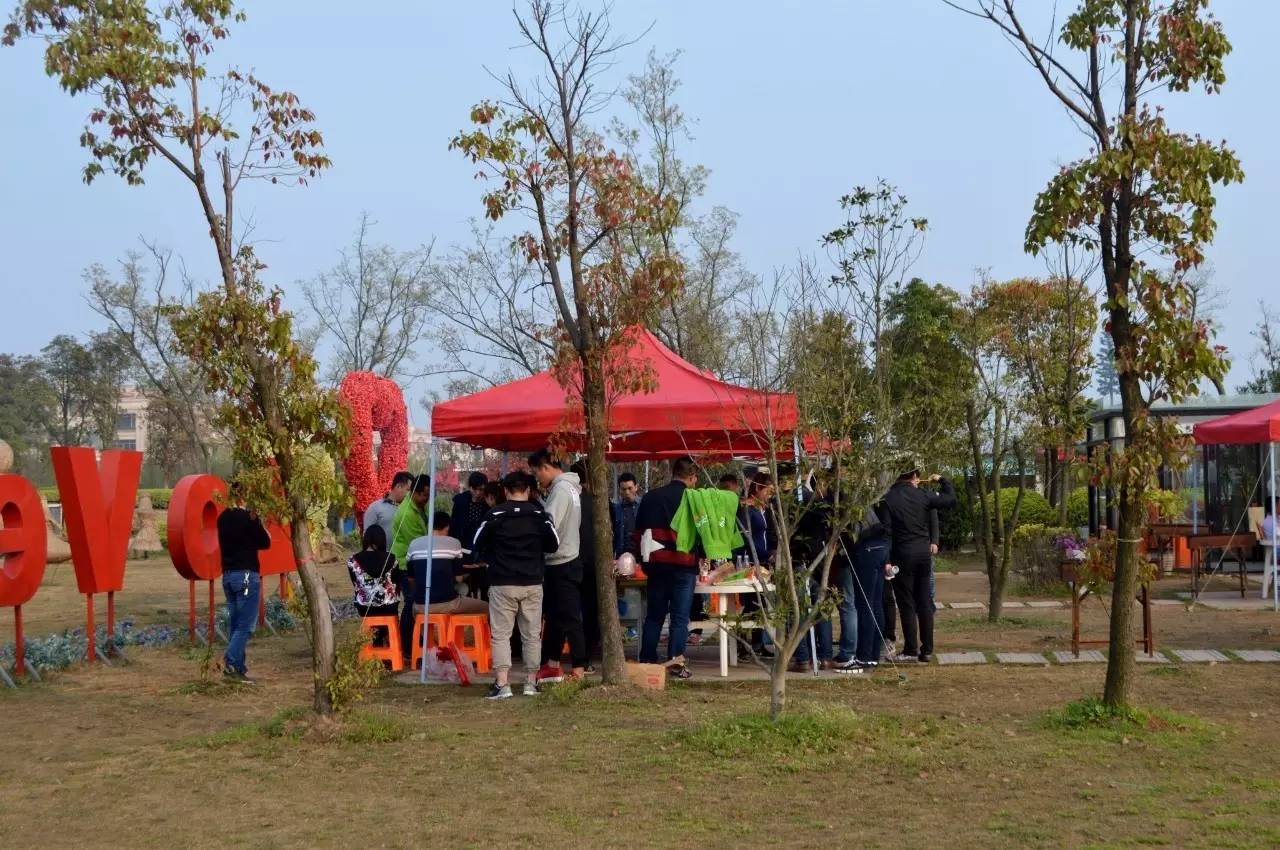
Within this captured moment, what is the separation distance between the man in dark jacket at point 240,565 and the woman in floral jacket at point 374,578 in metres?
0.99

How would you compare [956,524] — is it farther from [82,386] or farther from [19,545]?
[82,386]

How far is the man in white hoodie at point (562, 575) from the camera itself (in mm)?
10430

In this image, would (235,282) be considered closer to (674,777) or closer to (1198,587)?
(674,777)

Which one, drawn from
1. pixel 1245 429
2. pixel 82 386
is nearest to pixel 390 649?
pixel 1245 429

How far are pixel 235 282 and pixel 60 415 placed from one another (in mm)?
58450

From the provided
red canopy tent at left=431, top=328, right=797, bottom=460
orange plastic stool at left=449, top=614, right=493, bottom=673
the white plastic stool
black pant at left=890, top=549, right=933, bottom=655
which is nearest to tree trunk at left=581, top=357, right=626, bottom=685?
red canopy tent at left=431, top=328, right=797, bottom=460

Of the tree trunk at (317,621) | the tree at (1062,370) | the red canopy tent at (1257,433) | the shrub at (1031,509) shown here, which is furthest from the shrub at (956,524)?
the tree trunk at (317,621)

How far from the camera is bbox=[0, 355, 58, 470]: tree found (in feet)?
193

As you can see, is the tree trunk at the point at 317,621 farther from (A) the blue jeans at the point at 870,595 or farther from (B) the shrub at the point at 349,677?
(A) the blue jeans at the point at 870,595

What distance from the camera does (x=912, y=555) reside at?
11102mm

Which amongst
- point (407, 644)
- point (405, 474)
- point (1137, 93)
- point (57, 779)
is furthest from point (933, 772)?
point (405, 474)

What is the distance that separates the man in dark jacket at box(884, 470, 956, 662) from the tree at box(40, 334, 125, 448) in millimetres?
50558

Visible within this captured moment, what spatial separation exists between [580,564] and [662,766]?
3.47 metres

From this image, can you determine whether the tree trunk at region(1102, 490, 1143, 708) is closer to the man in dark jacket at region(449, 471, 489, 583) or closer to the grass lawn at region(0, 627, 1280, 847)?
the grass lawn at region(0, 627, 1280, 847)
